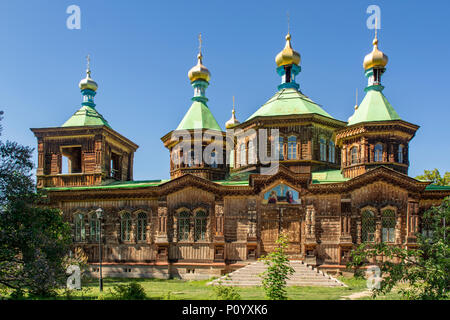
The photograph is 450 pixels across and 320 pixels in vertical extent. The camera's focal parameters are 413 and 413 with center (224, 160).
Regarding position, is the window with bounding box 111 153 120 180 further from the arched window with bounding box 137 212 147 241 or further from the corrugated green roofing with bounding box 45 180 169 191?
the arched window with bounding box 137 212 147 241

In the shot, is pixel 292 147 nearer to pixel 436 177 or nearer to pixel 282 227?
pixel 282 227

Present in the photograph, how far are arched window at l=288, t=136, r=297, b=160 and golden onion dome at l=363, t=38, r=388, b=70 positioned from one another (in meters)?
6.64

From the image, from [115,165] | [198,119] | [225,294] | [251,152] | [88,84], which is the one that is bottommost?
[225,294]

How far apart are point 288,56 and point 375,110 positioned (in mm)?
7148

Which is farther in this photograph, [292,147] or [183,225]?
[292,147]

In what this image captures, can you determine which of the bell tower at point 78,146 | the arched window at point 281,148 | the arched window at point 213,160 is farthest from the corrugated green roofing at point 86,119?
the arched window at point 281,148

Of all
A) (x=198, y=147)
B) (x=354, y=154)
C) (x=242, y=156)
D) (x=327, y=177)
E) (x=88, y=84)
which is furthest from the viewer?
(x=88, y=84)

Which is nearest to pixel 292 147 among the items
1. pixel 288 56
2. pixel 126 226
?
pixel 288 56

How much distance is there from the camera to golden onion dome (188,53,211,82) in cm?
2827

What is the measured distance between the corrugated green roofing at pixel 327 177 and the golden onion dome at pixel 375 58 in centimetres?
704

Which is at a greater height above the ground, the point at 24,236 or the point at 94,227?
the point at 24,236

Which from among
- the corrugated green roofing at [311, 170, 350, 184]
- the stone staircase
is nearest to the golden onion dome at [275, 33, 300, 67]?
the corrugated green roofing at [311, 170, 350, 184]

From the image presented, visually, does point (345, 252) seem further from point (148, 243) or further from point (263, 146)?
point (148, 243)

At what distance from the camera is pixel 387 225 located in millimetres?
21125
